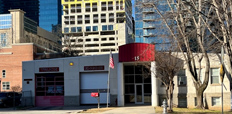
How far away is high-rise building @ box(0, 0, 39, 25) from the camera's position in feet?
600

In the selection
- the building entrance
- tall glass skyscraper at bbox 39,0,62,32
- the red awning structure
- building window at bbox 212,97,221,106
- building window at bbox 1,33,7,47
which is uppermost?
tall glass skyscraper at bbox 39,0,62,32

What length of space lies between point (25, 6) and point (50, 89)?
550 feet

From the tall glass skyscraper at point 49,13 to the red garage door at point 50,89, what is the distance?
149m

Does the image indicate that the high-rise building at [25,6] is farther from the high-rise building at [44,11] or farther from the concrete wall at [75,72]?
the concrete wall at [75,72]

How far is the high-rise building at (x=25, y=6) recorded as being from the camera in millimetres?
183000

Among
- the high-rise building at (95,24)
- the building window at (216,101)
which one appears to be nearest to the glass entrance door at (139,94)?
the building window at (216,101)

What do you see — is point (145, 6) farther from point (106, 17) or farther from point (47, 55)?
point (106, 17)

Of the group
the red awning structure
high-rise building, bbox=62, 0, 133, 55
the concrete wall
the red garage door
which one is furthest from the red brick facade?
high-rise building, bbox=62, 0, 133, 55

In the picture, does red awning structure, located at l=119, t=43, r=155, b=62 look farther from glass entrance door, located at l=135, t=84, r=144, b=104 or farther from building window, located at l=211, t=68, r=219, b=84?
building window, located at l=211, t=68, r=219, b=84

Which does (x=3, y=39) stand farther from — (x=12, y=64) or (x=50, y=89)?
(x=50, y=89)

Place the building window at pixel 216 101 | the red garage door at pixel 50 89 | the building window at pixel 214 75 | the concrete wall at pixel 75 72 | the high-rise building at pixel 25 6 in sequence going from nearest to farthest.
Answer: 1. the building window at pixel 216 101
2. the building window at pixel 214 75
3. the concrete wall at pixel 75 72
4. the red garage door at pixel 50 89
5. the high-rise building at pixel 25 6

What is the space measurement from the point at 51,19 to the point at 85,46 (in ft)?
223

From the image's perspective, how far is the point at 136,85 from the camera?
106 ft

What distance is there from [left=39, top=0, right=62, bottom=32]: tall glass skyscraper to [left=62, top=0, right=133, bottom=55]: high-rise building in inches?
2150
